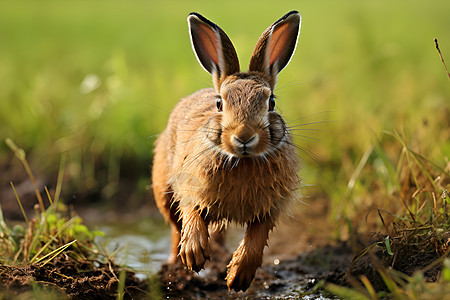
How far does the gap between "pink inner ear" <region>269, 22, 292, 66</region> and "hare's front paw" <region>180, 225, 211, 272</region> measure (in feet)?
4.18

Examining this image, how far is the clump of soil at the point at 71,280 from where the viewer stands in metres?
3.22

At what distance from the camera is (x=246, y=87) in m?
3.57

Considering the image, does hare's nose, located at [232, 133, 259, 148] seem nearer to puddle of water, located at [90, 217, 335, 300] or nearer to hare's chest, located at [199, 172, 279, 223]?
hare's chest, located at [199, 172, 279, 223]

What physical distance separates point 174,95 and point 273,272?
307 cm

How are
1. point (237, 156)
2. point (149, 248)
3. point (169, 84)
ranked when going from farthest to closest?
1. point (169, 84)
2. point (149, 248)
3. point (237, 156)

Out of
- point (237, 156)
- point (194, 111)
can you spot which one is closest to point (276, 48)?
point (194, 111)

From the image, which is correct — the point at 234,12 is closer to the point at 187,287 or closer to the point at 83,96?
the point at 83,96

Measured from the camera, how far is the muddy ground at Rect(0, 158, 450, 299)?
340cm

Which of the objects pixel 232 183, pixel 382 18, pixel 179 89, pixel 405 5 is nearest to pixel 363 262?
pixel 232 183

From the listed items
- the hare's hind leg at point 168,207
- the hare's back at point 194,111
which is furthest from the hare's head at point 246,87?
the hare's hind leg at point 168,207

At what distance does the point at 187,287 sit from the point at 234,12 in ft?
34.8

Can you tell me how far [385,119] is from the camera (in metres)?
6.43

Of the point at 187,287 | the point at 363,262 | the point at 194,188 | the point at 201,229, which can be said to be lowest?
the point at 187,287

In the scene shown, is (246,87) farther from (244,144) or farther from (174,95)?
(174,95)
